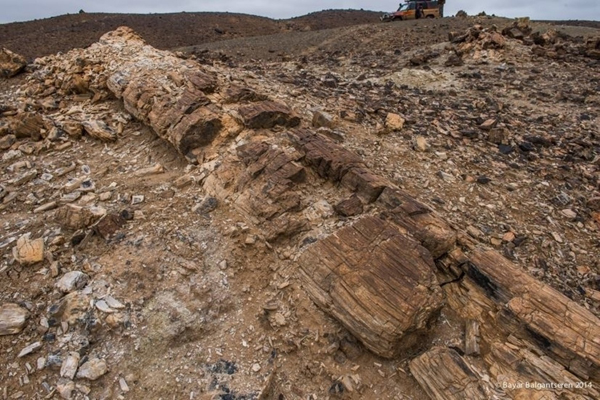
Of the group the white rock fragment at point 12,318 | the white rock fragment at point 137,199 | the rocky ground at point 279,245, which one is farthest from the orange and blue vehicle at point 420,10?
the white rock fragment at point 12,318

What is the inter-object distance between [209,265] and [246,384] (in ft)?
4.70

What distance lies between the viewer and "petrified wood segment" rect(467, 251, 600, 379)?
10.5ft

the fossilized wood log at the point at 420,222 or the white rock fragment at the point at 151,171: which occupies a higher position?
the white rock fragment at the point at 151,171

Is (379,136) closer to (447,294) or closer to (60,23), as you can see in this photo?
(447,294)

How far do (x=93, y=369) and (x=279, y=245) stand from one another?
2240 millimetres

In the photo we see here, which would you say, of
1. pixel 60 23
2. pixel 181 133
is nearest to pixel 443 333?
pixel 181 133

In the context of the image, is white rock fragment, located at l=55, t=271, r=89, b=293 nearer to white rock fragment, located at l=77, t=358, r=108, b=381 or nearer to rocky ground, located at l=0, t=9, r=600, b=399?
rocky ground, located at l=0, t=9, r=600, b=399

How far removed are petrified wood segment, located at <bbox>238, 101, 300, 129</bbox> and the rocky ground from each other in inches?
1.4

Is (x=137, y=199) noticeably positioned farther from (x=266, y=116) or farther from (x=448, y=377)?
(x=448, y=377)

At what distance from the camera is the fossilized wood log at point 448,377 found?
3.17 m

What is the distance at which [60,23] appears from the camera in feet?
113

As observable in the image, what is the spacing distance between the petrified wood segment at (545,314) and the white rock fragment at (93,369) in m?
3.80

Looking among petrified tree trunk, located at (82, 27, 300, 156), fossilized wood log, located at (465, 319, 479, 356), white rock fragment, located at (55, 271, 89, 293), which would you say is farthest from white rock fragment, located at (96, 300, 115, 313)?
fossilized wood log, located at (465, 319, 479, 356)

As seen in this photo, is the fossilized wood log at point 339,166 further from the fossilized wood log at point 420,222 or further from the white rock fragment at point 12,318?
the white rock fragment at point 12,318
